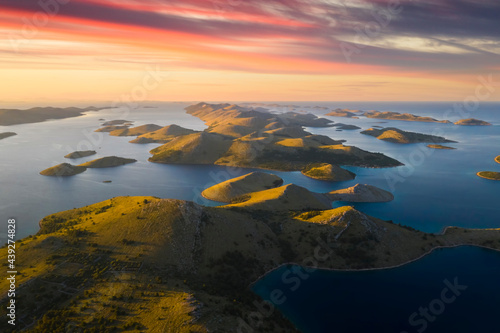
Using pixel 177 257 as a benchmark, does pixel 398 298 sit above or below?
below

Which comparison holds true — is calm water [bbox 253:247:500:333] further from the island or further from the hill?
the hill

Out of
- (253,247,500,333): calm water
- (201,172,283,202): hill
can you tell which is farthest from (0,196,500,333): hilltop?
(201,172,283,202): hill

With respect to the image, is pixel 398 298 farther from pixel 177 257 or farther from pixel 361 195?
pixel 361 195

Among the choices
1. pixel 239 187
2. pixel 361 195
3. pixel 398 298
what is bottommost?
pixel 398 298

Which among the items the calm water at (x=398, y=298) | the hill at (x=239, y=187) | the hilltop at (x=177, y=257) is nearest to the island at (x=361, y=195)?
the hill at (x=239, y=187)

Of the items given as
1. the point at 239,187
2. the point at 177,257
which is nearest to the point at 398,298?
the point at 177,257

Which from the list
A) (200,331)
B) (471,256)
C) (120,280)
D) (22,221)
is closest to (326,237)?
(471,256)
